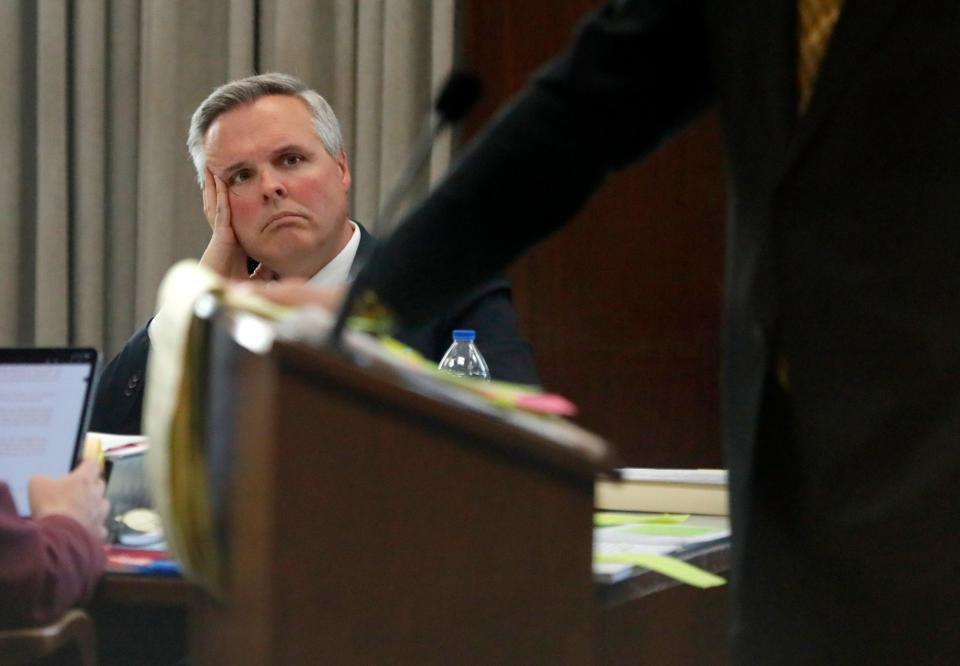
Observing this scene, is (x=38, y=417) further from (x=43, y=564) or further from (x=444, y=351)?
(x=444, y=351)

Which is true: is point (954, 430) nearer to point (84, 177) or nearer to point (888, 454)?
point (888, 454)

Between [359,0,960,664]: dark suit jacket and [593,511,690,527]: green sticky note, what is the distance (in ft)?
3.69

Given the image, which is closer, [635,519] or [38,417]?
[38,417]

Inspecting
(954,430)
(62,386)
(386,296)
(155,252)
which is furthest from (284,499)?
(155,252)

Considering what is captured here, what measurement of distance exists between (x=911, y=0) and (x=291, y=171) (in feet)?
7.65

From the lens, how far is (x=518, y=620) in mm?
1122

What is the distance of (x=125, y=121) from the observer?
434cm

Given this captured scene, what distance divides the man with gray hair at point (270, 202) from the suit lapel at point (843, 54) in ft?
6.78

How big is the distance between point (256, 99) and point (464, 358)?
0.79 meters

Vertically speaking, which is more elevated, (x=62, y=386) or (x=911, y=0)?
(x=911, y=0)

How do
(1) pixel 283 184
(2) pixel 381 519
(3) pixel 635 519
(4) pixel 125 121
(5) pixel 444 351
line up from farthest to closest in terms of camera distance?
(4) pixel 125 121 < (1) pixel 283 184 < (5) pixel 444 351 < (3) pixel 635 519 < (2) pixel 381 519

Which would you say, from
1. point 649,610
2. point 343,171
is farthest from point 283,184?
point 649,610

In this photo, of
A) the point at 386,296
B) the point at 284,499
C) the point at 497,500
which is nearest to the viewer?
the point at 284,499

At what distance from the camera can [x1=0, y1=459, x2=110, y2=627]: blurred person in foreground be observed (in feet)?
5.90
